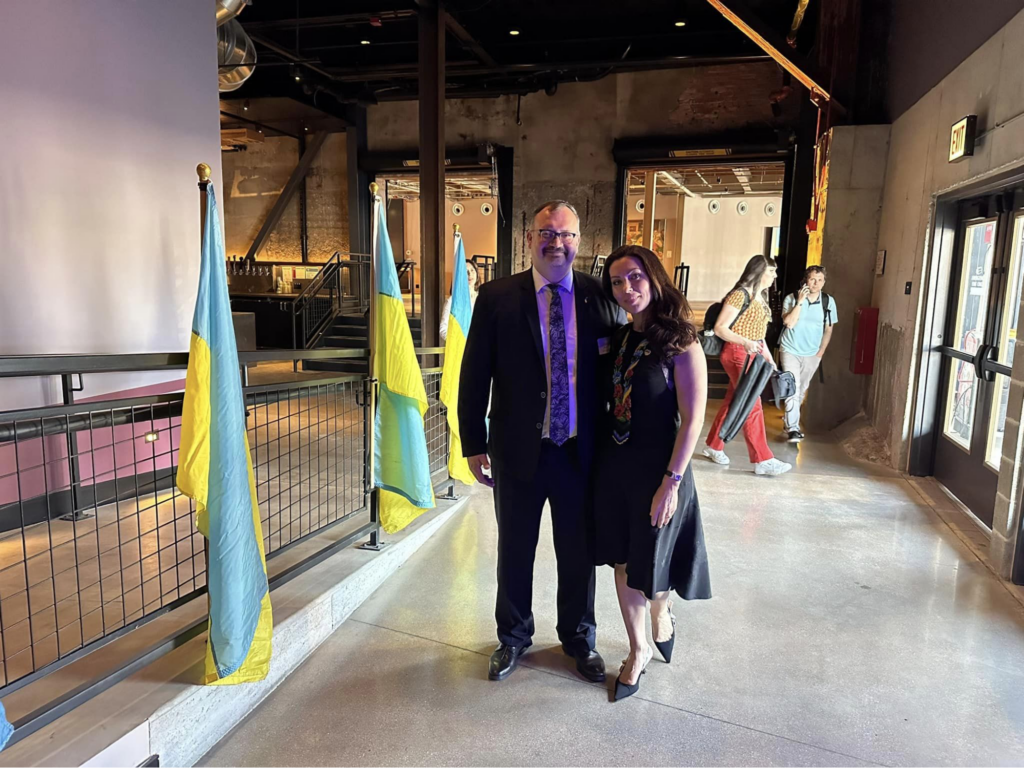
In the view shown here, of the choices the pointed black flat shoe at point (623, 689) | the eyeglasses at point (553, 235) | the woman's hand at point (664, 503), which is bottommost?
the pointed black flat shoe at point (623, 689)

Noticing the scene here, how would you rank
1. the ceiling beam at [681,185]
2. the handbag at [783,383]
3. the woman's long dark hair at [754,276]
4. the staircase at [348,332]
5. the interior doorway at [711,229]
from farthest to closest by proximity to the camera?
the interior doorway at [711,229] → the ceiling beam at [681,185] → the staircase at [348,332] → the handbag at [783,383] → the woman's long dark hair at [754,276]

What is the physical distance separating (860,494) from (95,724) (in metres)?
4.60

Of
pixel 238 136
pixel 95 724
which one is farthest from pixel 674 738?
pixel 238 136

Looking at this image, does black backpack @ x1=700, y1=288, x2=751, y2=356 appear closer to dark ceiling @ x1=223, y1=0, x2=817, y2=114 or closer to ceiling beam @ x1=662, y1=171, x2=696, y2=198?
dark ceiling @ x1=223, y1=0, x2=817, y2=114

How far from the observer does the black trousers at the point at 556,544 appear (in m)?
2.26

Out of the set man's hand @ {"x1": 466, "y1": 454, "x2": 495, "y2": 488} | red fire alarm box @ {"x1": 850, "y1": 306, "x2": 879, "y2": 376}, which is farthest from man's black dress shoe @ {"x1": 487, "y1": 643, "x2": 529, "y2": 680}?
red fire alarm box @ {"x1": 850, "y1": 306, "x2": 879, "y2": 376}

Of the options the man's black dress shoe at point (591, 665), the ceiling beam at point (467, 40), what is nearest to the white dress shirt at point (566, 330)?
the man's black dress shoe at point (591, 665)

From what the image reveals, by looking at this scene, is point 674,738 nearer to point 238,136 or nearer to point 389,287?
point 389,287

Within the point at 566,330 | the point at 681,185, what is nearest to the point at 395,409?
the point at 566,330

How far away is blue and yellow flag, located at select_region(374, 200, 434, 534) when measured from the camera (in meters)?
3.01

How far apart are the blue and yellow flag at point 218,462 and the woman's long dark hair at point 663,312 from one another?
1229mm

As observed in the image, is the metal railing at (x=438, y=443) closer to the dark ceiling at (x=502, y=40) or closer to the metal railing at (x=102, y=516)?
the metal railing at (x=102, y=516)

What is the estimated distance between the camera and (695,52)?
28.2ft

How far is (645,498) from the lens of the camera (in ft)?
6.97
